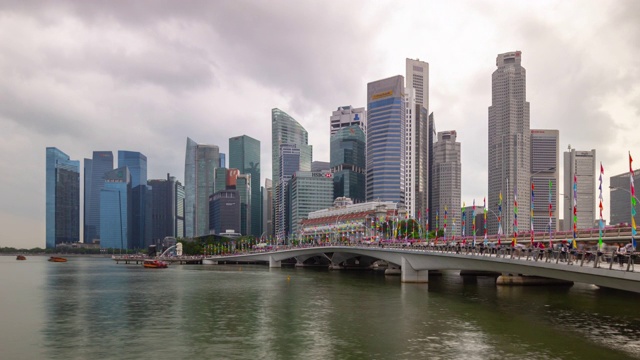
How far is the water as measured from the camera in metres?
36.3

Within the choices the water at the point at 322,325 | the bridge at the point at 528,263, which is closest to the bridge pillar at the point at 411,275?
the bridge at the point at 528,263

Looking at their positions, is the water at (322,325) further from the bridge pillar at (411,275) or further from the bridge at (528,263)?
the bridge pillar at (411,275)

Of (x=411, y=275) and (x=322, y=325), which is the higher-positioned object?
(x=322, y=325)

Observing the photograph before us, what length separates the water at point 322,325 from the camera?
36.3 meters

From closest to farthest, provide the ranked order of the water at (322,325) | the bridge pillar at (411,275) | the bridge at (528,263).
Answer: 1. the water at (322,325)
2. the bridge at (528,263)
3. the bridge pillar at (411,275)

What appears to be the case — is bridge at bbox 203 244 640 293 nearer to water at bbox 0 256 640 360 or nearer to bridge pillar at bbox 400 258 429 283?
bridge pillar at bbox 400 258 429 283

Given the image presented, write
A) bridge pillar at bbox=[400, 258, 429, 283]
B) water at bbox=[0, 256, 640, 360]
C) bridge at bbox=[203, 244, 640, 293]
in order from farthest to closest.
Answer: bridge pillar at bbox=[400, 258, 429, 283] → bridge at bbox=[203, 244, 640, 293] → water at bbox=[0, 256, 640, 360]

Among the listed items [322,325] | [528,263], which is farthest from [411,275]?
[322,325]

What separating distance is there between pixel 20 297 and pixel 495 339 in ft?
206

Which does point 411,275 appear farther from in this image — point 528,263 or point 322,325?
point 322,325

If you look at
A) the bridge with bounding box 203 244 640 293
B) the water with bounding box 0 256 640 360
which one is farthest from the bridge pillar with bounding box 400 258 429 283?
the water with bounding box 0 256 640 360

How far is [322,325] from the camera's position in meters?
47.0

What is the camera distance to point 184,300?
2662 inches

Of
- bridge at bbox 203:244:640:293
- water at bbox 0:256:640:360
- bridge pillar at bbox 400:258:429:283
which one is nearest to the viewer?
water at bbox 0:256:640:360
